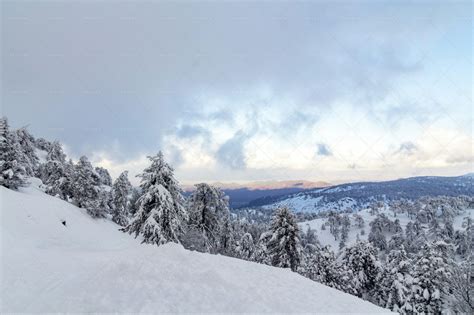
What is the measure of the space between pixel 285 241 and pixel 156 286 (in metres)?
19.5

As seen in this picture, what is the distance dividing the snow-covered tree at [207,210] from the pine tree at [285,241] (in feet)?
20.4

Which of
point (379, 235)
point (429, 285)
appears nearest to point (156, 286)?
point (429, 285)

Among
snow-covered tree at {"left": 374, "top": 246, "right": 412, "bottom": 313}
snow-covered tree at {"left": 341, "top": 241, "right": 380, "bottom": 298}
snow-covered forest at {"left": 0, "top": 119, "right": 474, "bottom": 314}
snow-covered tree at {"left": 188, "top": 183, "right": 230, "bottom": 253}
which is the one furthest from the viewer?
snow-covered tree at {"left": 341, "top": 241, "right": 380, "bottom": 298}

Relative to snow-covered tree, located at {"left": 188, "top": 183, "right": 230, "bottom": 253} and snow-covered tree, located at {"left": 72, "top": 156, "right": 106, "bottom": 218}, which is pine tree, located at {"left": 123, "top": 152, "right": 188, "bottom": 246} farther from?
snow-covered tree, located at {"left": 72, "top": 156, "right": 106, "bottom": 218}

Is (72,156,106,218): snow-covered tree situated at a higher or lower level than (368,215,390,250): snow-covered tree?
higher

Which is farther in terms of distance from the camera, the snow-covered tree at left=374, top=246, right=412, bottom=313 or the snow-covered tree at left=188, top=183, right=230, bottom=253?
the snow-covered tree at left=188, top=183, right=230, bottom=253

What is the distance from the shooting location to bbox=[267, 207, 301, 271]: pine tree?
27531 mm

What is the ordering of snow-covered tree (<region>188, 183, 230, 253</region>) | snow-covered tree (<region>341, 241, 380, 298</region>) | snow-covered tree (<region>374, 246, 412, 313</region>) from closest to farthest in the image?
snow-covered tree (<region>374, 246, 412, 313</region>) < snow-covered tree (<region>188, 183, 230, 253</region>) < snow-covered tree (<region>341, 241, 380, 298</region>)

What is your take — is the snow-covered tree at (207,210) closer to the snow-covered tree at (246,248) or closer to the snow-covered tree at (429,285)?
the snow-covered tree at (246,248)

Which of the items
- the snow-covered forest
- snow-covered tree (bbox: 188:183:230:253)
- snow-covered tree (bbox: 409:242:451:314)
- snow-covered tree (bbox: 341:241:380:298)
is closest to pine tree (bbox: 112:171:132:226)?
the snow-covered forest

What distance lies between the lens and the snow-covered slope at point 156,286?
892 cm

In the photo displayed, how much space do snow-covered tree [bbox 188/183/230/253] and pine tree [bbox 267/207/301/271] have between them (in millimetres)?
6213

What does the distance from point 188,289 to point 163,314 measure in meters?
1.64

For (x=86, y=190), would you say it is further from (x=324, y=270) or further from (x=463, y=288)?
(x=463, y=288)
